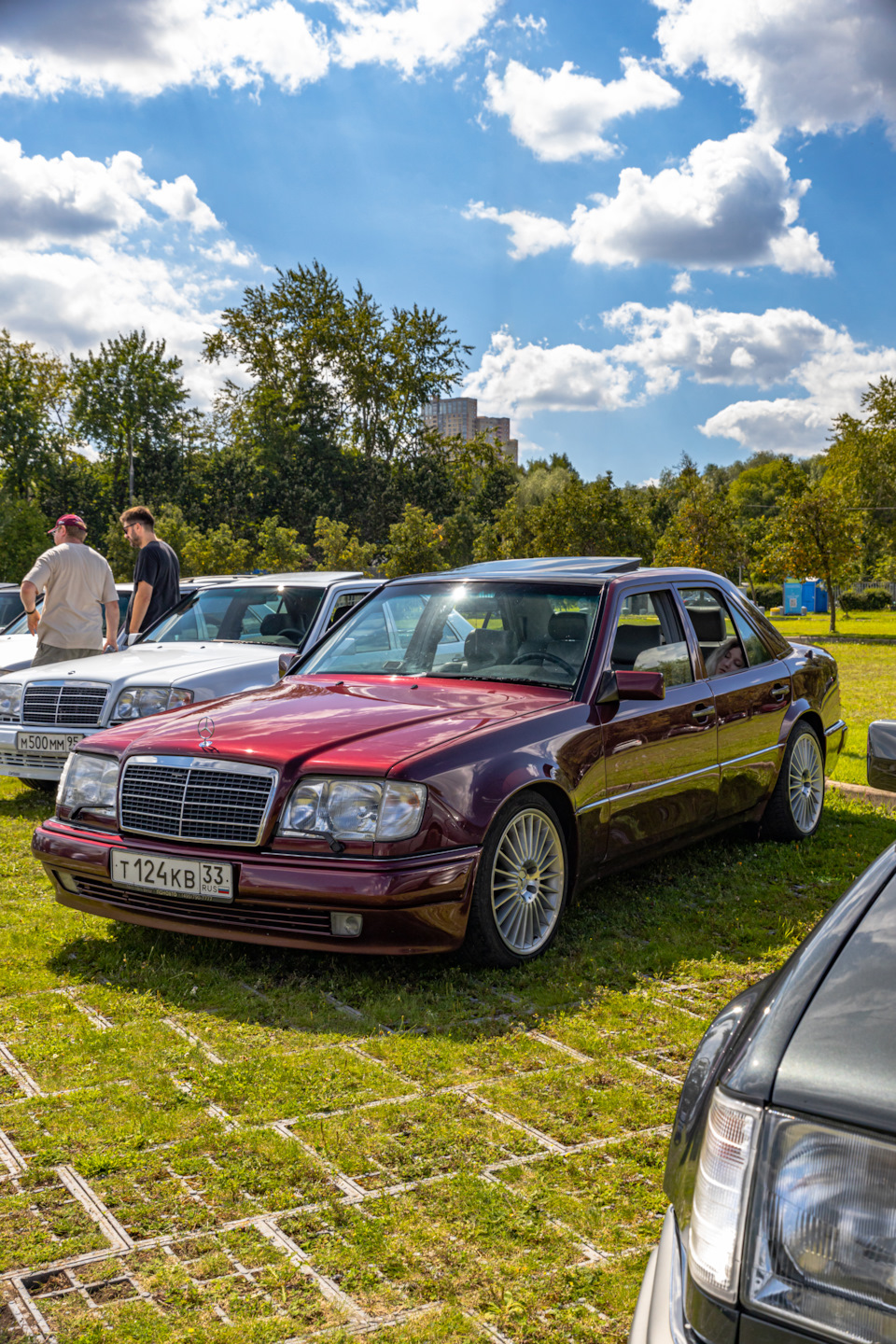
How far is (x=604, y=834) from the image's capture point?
5047mm

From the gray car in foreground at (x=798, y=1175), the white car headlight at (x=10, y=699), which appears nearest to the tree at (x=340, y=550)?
the white car headlight at (x=10, y=699)

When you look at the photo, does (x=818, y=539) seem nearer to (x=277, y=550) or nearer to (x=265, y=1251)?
(x=277, y=550)

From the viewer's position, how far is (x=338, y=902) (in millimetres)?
4094

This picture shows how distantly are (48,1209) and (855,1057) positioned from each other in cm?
215

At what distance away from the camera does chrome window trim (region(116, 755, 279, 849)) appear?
14.0 ft

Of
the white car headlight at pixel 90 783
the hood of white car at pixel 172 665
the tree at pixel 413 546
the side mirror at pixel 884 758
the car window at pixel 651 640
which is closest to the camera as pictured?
the side mirror at pixel 884 758

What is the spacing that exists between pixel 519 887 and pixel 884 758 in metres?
2.04

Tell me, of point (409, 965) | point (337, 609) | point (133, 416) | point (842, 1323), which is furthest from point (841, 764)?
point (133, 416)

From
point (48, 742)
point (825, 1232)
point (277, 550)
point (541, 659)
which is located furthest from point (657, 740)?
point (277, 550)

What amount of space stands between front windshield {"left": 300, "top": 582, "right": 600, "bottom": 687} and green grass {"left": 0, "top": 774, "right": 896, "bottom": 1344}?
123 cm

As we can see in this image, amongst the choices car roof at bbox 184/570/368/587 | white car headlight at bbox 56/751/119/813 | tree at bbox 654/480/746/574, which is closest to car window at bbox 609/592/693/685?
white car headlight at bbox 56/751/119/813

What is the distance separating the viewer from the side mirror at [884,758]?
277 centimetres

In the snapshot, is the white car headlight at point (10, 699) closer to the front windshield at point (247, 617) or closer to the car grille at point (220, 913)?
the front windshield at point (247, 617)

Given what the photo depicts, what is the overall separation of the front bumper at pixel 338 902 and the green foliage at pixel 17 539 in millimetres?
39373
